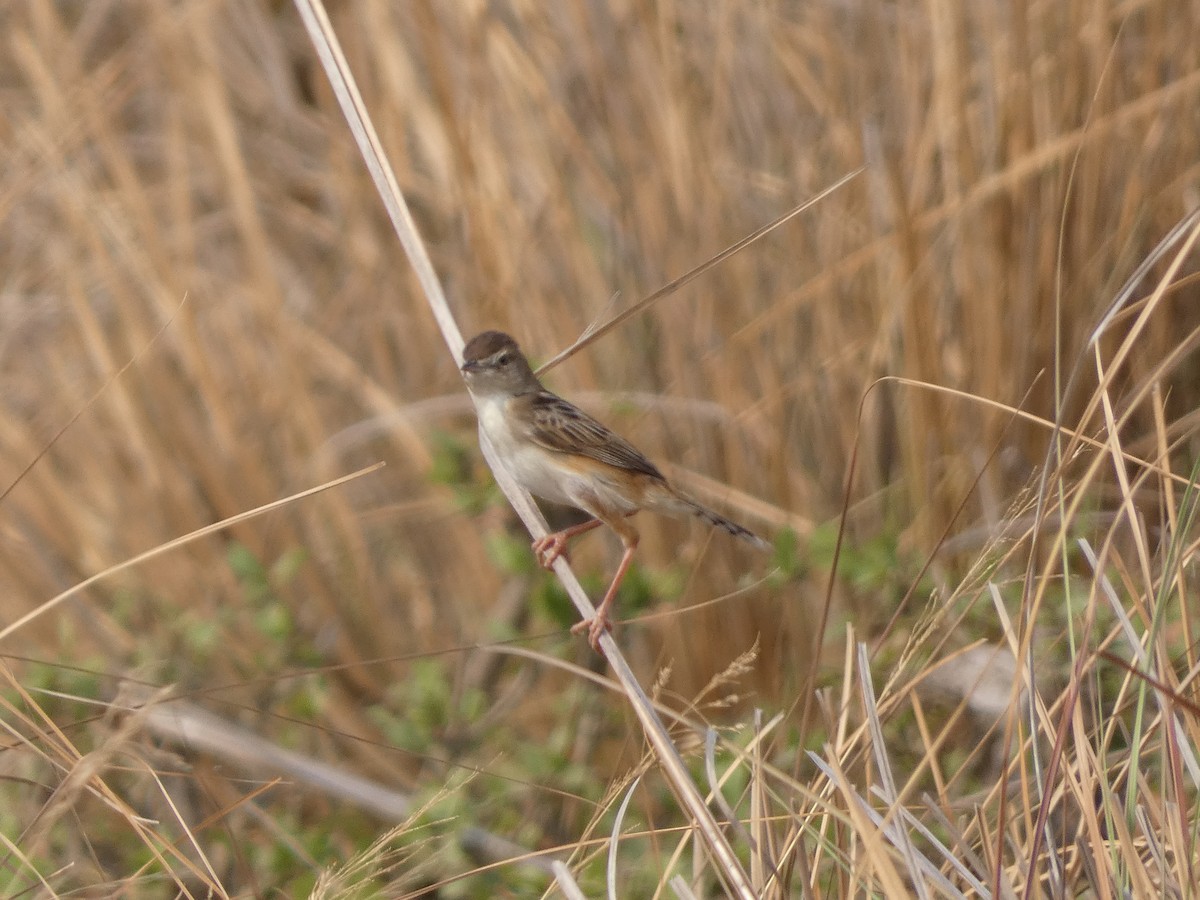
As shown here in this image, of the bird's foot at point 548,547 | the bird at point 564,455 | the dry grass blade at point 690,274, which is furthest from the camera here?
the bird at point 564,455

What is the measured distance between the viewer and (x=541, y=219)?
3867 mm

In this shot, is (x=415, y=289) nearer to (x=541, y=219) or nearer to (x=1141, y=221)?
(x=541, y=219)

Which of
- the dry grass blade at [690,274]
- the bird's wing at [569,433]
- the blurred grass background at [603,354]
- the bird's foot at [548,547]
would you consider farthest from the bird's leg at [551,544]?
the dry grass blade at [690,274]

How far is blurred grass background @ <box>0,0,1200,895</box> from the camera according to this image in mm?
3506

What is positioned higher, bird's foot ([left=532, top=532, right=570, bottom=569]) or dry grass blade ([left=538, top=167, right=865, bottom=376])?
dry grass blade ([left=538, top=167, right=865, bottom=376])

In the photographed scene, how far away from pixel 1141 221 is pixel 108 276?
292cm

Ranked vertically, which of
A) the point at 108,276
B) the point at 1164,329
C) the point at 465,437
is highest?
the point at 108,276

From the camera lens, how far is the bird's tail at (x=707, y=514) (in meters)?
3.04

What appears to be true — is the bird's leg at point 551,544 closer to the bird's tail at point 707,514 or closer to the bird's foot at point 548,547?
the bird's foot at point 548,547

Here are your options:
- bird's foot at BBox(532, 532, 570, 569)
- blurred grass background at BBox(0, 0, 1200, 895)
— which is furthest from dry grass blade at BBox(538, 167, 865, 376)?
blurred grass background at BBox(0, 0, 1200, 895)

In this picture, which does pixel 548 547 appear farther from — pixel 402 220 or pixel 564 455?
pixel 402 220

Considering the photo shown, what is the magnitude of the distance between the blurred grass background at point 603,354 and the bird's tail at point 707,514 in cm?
23

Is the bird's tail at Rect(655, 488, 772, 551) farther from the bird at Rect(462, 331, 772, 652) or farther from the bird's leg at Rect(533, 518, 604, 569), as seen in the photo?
the bird's leg at Rect(533, 518, 604, 569)

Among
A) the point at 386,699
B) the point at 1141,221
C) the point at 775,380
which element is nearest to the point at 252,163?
the point at 386,699
